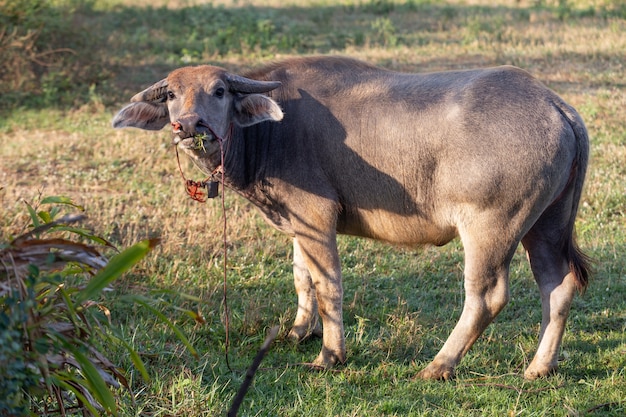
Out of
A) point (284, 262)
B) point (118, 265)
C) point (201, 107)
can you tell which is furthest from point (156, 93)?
point (118, 265)

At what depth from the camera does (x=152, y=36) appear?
14.3m

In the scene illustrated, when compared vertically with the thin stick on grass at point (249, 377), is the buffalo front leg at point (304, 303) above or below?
below

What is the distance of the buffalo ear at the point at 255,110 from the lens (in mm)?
4828

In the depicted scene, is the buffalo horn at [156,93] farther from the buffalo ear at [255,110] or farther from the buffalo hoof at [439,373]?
the buffalo hoof at [439,373]

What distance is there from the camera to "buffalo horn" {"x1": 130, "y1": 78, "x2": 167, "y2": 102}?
16.4ft

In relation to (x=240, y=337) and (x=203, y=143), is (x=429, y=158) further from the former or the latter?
(x=240, y=337)

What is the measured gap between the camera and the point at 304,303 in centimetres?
562

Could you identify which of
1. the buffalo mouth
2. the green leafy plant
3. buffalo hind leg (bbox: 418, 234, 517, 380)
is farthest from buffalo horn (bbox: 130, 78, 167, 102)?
buffalo hind leg (bbox: 418, 234, 517, 380)

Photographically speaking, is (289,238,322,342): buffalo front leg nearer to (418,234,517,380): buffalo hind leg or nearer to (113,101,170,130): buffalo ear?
(418,234,517,380): buffalo hind leg

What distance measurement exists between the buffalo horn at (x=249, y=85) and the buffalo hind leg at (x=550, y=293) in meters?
1.86

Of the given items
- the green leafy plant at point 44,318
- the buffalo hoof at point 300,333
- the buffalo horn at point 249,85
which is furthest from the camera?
the buffalo hoof at point 300,333

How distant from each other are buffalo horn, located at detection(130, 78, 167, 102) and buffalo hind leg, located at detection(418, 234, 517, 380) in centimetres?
201

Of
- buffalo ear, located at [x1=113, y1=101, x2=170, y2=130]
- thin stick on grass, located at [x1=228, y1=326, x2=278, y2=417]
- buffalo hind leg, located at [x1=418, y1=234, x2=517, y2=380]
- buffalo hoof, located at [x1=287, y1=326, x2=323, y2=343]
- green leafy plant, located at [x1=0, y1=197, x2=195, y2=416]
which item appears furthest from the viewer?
buffalo hoof, located at [x1=287, y1=326, x2=323, y2=343]

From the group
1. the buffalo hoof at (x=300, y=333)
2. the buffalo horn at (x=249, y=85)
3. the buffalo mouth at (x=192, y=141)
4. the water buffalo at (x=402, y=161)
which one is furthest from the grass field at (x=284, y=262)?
the buffalo horn at (x=249, y=85)
